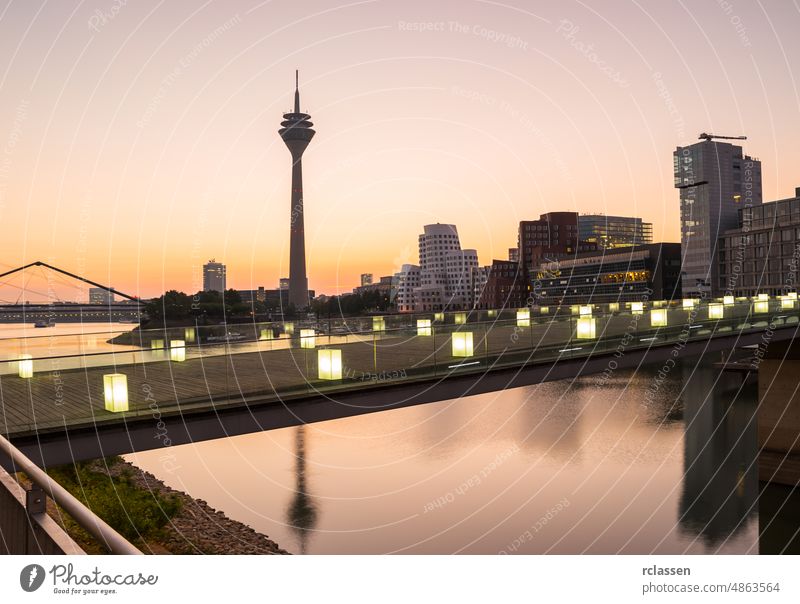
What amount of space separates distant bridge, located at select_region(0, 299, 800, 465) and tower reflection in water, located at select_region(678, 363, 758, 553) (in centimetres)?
874

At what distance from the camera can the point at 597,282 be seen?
386 feet

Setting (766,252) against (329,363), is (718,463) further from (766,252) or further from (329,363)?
(766,252)

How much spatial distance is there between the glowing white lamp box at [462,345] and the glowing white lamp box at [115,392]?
6.54 metres

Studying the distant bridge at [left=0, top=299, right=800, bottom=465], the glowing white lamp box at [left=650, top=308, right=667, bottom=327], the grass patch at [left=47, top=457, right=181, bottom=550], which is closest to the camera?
the distant bridge at [left=0, top=299, right=800, bottom=465]

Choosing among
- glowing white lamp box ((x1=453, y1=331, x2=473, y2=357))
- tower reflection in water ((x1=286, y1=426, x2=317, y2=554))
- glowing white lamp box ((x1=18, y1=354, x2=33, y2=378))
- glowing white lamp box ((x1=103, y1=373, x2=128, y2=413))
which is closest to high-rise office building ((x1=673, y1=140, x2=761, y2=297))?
tower reflection in water ((x1=286, y1=426, x2=317, y2=554))

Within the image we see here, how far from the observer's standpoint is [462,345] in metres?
13.5

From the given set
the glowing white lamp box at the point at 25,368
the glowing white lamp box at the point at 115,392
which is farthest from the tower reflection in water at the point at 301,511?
the glowing white lamp box at the point at 25,368

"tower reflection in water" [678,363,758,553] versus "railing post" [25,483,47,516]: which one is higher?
"railing post" [25,483,47,516]

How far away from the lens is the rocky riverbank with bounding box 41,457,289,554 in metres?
18.0

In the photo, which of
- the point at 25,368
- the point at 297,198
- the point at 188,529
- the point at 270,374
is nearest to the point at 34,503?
the point at 25,368

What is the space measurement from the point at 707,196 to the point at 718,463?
104 metres

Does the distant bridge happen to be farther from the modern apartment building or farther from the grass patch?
the modern apartment building
